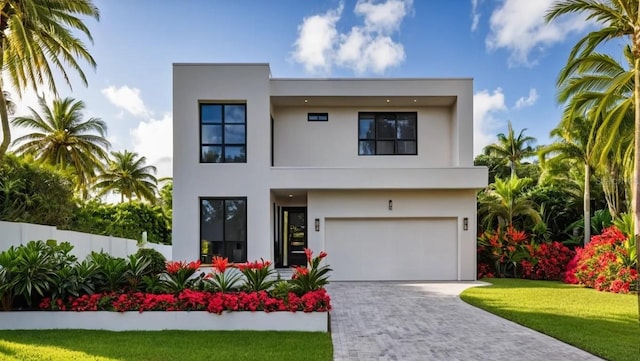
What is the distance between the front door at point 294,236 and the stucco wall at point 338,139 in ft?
6.87

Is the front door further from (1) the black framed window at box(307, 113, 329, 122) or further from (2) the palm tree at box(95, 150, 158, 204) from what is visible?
(2) the palm tree at box(95, 150, 158, 204)

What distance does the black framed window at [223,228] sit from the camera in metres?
13.5

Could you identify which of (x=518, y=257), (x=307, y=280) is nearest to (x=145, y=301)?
(x=307, y=280)

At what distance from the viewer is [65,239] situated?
37.6 ft

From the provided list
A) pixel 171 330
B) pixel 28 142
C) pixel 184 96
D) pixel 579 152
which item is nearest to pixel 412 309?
pixel 171 330

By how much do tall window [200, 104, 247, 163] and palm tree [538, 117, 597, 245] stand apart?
1195cm

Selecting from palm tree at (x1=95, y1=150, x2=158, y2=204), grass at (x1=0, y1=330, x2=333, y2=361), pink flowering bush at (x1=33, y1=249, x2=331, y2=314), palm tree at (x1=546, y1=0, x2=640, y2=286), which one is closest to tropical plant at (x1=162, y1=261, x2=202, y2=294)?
pink flowering bush at (x1=33, y1=249, x2=331, y2=314)

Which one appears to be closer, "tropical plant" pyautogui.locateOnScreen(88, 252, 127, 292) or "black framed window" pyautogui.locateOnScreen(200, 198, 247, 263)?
"tropical plant" pyautogui.locateOnScreen(88, 252, 127, 292)

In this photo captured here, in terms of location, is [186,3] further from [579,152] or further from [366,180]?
[579,152]

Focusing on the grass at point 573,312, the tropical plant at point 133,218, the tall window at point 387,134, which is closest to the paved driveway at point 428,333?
the grass at point 573,312

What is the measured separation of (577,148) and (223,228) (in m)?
14.2

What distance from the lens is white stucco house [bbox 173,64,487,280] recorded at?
44.7ft

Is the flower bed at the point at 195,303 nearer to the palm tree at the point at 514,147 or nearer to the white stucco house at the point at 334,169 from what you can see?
the white stucco house at the point at 334,169

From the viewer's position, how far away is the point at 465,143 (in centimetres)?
1429
